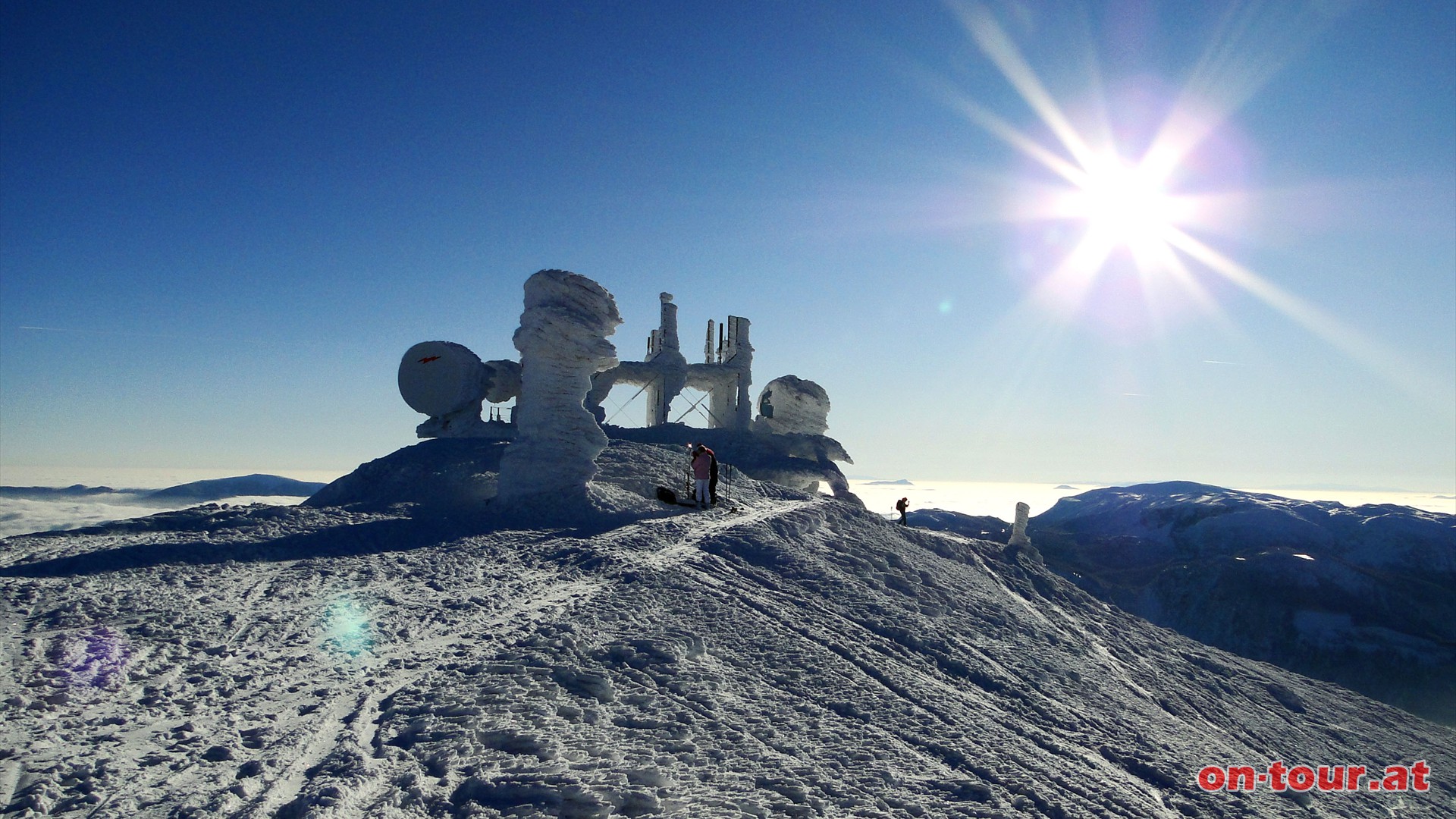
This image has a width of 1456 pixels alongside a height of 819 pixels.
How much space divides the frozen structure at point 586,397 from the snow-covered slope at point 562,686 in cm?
230

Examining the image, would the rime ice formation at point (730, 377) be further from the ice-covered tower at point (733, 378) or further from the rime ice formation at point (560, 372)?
the rime ice formation at point (560, 372)

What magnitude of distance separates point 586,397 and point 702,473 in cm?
1278

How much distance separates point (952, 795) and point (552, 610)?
5.26 meters

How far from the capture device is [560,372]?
741 inches

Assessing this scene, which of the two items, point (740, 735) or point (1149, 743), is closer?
point (740, 735)

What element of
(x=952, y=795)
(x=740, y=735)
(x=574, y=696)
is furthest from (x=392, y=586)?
(x=952, y=795)

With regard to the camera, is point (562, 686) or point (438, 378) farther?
point (438, 378)

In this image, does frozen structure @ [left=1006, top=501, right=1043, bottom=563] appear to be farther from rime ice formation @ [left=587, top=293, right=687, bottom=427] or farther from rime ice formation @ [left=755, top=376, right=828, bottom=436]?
rime ice formation @ [left=587, top=293, right=687, bottom=427]

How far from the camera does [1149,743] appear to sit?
11.7 metres

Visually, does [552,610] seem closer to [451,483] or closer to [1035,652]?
[1035,652]

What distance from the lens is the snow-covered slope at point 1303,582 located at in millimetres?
41750

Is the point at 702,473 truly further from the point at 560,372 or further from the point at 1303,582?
the point at 1303,582

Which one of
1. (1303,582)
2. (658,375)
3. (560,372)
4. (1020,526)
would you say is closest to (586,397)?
(658,375)

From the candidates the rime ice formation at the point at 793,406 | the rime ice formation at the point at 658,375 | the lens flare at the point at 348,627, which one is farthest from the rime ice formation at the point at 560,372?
the rime ice formation at the point at 793,406
